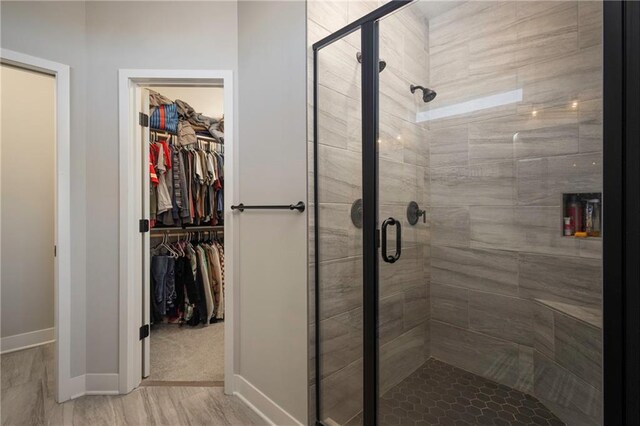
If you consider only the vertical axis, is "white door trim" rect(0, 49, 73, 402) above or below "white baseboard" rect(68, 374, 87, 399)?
above

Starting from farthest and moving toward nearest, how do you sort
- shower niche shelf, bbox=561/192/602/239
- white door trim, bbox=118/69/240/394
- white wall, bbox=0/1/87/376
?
white door trim, bbox=118/69/240/394 < white wall, bbox=0/1/87/376 < shower niche shelf, bbox=561/192/602/239

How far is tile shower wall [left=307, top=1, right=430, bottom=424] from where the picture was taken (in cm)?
146

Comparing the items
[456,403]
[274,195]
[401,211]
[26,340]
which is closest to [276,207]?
[274,195]

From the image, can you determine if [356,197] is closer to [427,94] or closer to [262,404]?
[427,94]

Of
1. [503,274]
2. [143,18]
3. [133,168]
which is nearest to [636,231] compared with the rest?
[503,274]

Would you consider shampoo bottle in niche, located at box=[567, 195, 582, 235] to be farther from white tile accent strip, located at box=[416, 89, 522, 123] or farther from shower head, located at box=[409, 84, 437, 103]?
shower head, located at box=[409, 84, 437, 103]

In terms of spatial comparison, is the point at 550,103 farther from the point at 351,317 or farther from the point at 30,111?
the point at 30,111

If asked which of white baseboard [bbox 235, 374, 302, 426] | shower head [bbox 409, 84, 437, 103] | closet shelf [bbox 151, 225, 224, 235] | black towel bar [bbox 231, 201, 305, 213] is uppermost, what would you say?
shower head [bbox 409, 84, 437, 103]

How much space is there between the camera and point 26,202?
270 centimetres

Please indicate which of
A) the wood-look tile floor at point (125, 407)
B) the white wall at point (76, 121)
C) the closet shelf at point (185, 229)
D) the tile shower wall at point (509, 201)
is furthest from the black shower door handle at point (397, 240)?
the closet shelf at point (185, 229)

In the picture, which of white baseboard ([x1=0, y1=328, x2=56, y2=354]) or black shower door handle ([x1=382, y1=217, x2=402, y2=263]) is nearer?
black shower door handle ([x1=382, y1=217, x2=402, y2=263])

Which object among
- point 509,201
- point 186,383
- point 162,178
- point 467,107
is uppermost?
point 467,107

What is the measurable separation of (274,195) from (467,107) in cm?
113

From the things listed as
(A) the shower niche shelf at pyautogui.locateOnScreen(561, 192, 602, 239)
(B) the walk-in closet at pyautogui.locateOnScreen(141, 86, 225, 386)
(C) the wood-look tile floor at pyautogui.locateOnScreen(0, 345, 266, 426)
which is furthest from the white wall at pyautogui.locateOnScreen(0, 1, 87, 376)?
(A) the shower niche shelf at pyautogui.locateOnScreen(561, 192, 602, 239)
